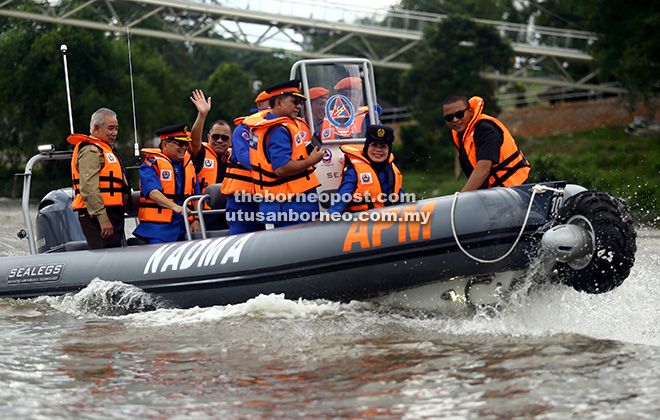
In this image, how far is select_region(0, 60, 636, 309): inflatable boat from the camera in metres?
4.59

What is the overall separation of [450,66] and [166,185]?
18.8 m

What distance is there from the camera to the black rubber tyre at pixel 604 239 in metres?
4.52

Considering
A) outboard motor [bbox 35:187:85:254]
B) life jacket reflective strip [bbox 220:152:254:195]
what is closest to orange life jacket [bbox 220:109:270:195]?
life jacket reflective strip [bbox 220:152:254:195]

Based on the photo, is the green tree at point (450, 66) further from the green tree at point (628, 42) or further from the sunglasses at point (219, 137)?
the sunglasses at point (219, 137)

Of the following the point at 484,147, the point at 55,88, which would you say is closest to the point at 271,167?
the point at 484,147

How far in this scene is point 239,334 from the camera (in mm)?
5164

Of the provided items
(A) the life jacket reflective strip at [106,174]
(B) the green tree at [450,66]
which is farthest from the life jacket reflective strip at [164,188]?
(B) the green tree at [450,66]

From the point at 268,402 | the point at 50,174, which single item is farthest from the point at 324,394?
the point at 50,174

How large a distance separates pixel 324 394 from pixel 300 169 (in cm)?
187

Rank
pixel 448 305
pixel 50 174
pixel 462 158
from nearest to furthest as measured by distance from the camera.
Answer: pixel 448 305
pixel 462 158
pixel 50 174

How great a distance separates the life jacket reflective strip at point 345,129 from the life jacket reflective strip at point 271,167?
57 cm

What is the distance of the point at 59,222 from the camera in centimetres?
685

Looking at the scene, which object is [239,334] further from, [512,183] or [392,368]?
[512,183]

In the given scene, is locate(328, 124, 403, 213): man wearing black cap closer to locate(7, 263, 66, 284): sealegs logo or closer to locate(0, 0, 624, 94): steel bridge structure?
locate(7, 263, 66, 284): sealegs logo
